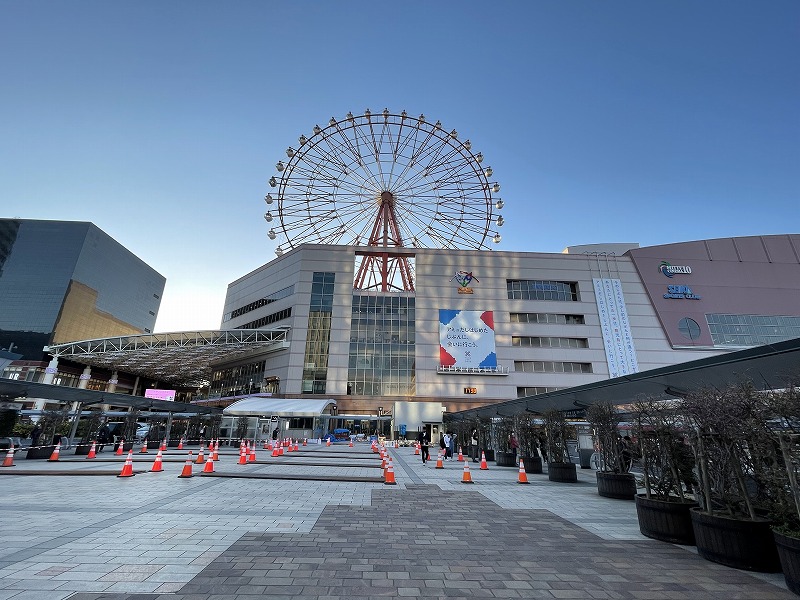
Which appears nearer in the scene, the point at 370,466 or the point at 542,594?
the point at 542,594

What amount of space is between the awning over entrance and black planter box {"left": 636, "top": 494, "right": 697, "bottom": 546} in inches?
1241

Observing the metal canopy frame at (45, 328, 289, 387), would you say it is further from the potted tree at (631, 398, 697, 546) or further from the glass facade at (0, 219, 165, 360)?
the glass facade at (0, 219, 165, 360)

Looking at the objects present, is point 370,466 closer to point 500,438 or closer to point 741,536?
point 500,438

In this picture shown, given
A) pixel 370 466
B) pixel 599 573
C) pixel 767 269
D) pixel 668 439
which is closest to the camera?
pixel 599 573

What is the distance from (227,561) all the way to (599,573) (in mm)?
5007

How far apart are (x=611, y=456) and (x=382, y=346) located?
138ft

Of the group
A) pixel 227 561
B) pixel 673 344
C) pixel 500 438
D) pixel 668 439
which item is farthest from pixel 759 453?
pixel 673 344

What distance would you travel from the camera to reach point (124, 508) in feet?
28.0

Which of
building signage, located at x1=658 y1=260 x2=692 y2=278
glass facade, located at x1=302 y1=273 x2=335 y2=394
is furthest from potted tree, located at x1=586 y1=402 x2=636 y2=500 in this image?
building signage, located at x1=658 y1=260 x2=692 y2=278

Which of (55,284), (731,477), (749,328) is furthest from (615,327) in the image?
(55,284)

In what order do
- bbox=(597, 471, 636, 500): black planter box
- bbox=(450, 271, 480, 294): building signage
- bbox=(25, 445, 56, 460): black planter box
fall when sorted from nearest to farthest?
bbox=(597, 471, 636, 500): black planter box → bbox=(25, 445, 56, 460): black planter box → bbox=(450, 271, 480, 294): building signage

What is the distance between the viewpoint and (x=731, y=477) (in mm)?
5930

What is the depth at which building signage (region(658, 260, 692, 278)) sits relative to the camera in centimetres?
5637

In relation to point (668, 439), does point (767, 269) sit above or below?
above
